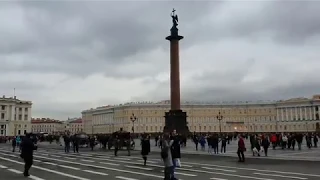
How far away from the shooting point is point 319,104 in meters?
154

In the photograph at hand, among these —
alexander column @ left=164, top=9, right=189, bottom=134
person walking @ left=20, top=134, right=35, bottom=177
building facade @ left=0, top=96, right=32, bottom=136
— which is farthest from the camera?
building facade @ left=0, top=96, right=32, bottom=136

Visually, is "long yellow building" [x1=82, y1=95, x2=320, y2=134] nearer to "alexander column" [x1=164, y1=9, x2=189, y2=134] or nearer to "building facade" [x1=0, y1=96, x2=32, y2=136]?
"building facade" [x1=0, y1=96, x2=32, y2=136]

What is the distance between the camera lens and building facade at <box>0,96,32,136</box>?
495 ft

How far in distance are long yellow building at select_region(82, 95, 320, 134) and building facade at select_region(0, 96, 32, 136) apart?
130 feet

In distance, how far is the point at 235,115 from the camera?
161 meters

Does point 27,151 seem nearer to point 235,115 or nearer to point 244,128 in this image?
point 235,115

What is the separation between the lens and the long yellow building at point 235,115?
157000 millimetres

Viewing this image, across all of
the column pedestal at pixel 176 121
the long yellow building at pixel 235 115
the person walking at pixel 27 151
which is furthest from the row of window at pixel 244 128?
the person walking at pixel 27 151

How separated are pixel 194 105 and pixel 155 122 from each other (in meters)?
17.4

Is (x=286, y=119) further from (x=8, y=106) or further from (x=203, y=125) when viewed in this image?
(x=8, y=106)

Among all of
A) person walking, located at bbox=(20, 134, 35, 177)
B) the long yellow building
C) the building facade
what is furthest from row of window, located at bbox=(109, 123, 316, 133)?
person walking, located at bbox=(20, 134, 35, 177)

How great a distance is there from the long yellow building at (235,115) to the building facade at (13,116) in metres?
39.7

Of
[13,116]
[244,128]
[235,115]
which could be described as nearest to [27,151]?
[13,116]

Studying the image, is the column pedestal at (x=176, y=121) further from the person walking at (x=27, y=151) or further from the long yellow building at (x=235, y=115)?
the long yellow building at (x=235, y=115)
